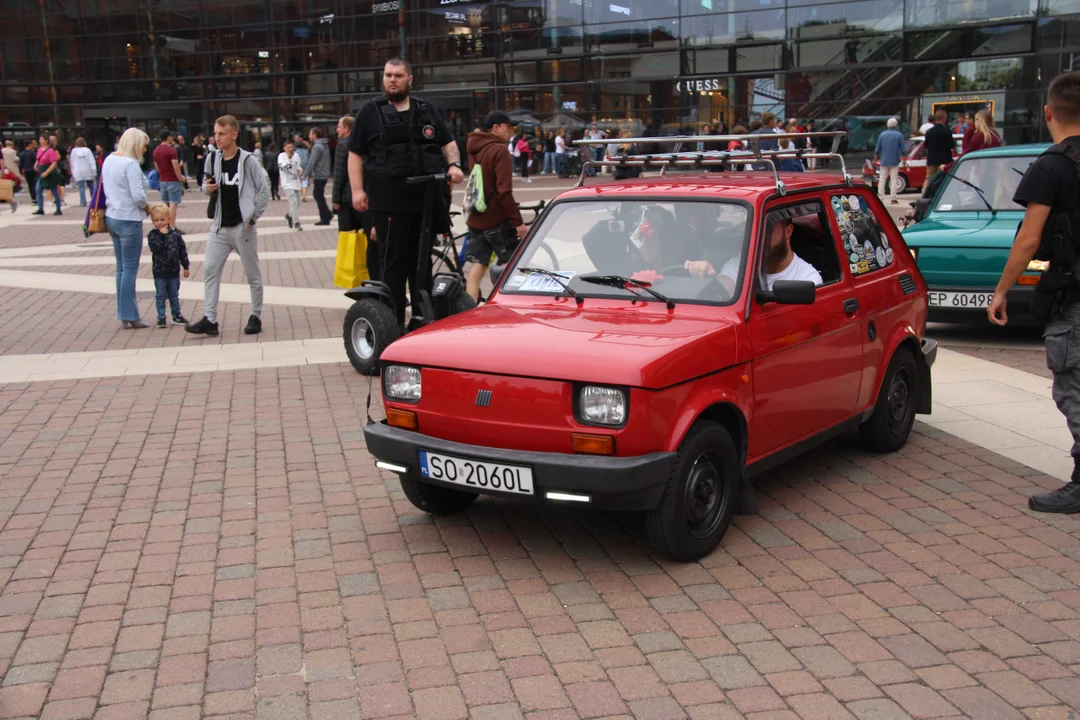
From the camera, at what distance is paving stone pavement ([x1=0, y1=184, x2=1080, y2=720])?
12.6ft

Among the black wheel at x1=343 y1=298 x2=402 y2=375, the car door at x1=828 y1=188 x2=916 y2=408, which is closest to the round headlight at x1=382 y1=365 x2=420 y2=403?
the car door at x1=828 y1=188 x2=916 y2=408

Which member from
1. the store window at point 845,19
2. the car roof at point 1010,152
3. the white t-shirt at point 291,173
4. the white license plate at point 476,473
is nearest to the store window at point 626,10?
the store window at point 845,19

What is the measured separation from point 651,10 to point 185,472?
3278cm

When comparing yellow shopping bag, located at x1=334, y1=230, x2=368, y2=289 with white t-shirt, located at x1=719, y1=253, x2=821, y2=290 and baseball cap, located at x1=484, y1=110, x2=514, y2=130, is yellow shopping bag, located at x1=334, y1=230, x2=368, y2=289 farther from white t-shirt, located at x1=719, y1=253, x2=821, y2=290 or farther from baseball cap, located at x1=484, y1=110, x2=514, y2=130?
white t-shirt, located at x1=719, y1=253, x2=821, y2=290

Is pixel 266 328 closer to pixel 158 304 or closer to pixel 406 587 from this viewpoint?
pixel 158 304

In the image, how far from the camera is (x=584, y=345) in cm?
479

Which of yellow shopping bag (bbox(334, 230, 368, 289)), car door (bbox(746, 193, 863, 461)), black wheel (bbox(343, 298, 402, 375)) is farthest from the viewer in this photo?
yellow shopping bag (bbox(334, 230, 368, 289))

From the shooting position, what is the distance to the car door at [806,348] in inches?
208

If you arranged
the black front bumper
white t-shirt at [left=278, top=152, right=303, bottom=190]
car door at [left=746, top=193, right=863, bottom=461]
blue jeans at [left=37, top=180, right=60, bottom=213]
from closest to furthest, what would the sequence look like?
the black front bumper
car door at [left=746, top=193, right=863, bottom=461]
white t-shirt at [left=278, top=152, right=303, bottom=190]
blue jeans at [left=37, top=180, right=60, bottom=213]

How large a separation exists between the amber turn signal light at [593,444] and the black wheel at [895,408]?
241cm

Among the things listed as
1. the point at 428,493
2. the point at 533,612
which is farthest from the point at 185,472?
the point at 533,612

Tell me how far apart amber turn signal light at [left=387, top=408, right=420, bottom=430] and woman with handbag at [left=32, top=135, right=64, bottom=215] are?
24.1 m

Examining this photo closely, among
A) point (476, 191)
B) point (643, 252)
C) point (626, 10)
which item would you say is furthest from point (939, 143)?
point (626, 10)

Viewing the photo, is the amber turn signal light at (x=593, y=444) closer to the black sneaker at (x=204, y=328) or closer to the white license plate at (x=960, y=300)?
the white license plate at (x=960, y=300)
